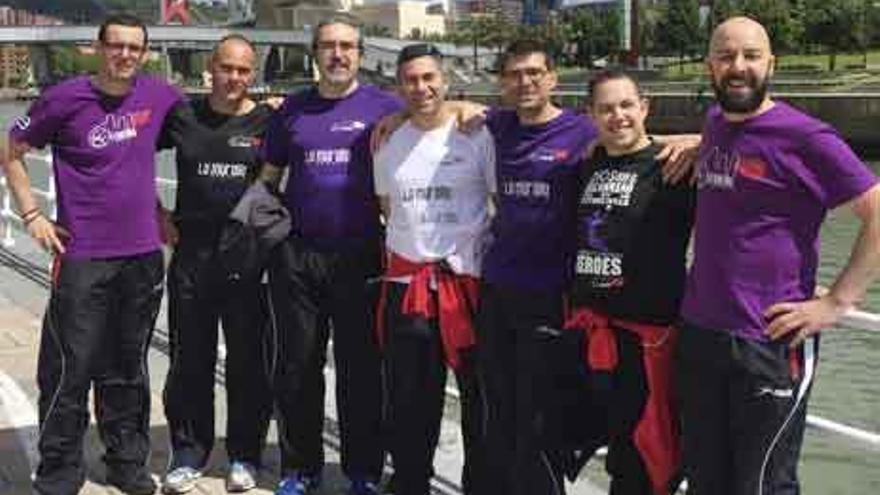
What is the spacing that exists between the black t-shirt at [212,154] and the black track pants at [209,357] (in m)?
0.17

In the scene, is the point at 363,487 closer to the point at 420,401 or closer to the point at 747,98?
the point at 420,401

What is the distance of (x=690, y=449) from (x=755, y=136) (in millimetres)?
960

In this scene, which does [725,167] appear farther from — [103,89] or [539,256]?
[103,89]

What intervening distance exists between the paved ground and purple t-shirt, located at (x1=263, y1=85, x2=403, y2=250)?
110cm

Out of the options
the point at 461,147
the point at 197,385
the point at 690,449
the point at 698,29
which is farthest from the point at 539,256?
the point at 698,29

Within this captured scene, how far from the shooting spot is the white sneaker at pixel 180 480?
196 inches

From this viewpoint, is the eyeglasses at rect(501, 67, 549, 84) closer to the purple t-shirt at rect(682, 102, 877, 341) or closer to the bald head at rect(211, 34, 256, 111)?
the purple t-shirt at rect(682, 102, 877, 341)

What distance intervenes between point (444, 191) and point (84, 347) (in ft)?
5.27

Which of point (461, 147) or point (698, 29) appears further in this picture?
point (698, 29)

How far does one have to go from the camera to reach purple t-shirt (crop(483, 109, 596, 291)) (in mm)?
3949

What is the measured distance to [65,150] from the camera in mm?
4719

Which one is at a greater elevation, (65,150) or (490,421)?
(65,150)

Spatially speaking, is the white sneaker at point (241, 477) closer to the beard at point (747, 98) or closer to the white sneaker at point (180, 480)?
the white sneaker at point (180, 480)

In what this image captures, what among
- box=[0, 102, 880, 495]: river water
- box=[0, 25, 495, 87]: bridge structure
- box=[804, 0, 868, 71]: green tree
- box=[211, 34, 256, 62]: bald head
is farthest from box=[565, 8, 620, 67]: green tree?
box=[211, 34, 256, 62]: bald head
